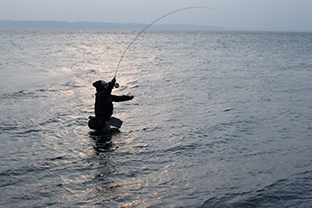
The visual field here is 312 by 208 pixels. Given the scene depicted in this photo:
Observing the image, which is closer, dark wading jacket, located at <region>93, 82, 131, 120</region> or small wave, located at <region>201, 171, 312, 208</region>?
small wave, located at <region>201, 171, 312, 208</region>

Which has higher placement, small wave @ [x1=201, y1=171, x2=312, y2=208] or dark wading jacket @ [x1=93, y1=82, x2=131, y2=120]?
dark wading jacket @ [x1=93, y1=82, x2=131, y2=120]

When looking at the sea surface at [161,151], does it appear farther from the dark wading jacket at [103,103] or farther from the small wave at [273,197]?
the dark wading jacket at [103,103]

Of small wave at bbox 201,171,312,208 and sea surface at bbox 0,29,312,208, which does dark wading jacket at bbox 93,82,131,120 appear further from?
small wave at bbox 201,171,312,208

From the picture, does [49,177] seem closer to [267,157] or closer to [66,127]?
[66,127]

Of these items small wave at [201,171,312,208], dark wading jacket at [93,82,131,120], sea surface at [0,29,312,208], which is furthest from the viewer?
dark wading jacket at [93,82,131,120]

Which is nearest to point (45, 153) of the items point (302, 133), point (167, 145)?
point (167, 145)

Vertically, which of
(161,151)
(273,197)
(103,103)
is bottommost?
(273,197)

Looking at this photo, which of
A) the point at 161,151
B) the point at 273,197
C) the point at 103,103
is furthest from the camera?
the point at 103,103

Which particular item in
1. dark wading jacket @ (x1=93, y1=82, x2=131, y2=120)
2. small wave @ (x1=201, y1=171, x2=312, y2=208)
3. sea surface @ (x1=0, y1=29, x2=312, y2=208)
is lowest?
small wave @ (x1=201, y1=171, x2=312, y2=208)

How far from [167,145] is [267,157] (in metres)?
2.11

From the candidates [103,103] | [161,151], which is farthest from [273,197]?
[103,103]

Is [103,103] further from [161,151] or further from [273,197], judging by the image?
[273,197]

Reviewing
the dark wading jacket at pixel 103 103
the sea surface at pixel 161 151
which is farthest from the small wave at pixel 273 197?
the dark wading jacket at pixel 103 103

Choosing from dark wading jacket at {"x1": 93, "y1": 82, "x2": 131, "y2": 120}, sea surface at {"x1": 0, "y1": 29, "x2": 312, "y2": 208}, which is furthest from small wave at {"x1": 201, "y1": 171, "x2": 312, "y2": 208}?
dark wading jacket at {"x1": 93, "y1": 82, "x2": 131, "y2": 120}
